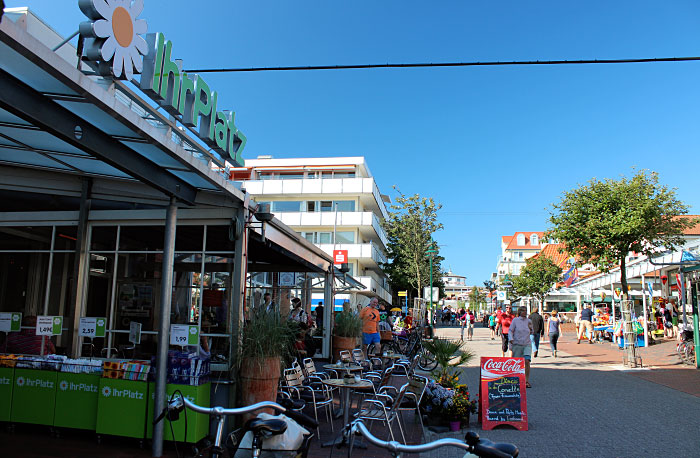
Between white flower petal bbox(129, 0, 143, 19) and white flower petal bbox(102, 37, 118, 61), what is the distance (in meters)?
0.54

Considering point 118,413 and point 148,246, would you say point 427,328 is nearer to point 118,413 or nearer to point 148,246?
point 148,246

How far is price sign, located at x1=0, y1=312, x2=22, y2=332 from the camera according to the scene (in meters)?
7.51

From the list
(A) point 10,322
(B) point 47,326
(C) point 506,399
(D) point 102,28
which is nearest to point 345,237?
(C) point 506,399

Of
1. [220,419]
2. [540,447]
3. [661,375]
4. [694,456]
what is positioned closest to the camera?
[220,419]

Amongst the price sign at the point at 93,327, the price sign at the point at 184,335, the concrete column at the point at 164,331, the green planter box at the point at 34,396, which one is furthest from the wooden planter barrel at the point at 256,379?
the green planter box at the point at 34,396

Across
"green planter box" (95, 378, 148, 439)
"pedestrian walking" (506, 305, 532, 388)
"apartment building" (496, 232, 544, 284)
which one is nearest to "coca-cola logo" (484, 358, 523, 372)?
"pedestrian walking" (506, 305, 532, 388)

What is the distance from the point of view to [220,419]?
3148 mm

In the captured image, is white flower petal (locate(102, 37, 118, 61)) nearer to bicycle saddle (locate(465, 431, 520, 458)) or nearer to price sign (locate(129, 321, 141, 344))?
price sign (locate(129, 321, 141, 344))

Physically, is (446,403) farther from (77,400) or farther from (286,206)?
(286,206)

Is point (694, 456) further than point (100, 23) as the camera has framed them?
Yes

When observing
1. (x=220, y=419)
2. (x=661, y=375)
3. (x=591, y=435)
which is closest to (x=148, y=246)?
(x=220, y=419)

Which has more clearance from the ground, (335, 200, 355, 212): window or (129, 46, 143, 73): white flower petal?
(335, 200, 355, 212): window

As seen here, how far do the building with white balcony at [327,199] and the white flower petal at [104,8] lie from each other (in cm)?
3768

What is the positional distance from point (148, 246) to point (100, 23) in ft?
17.8
